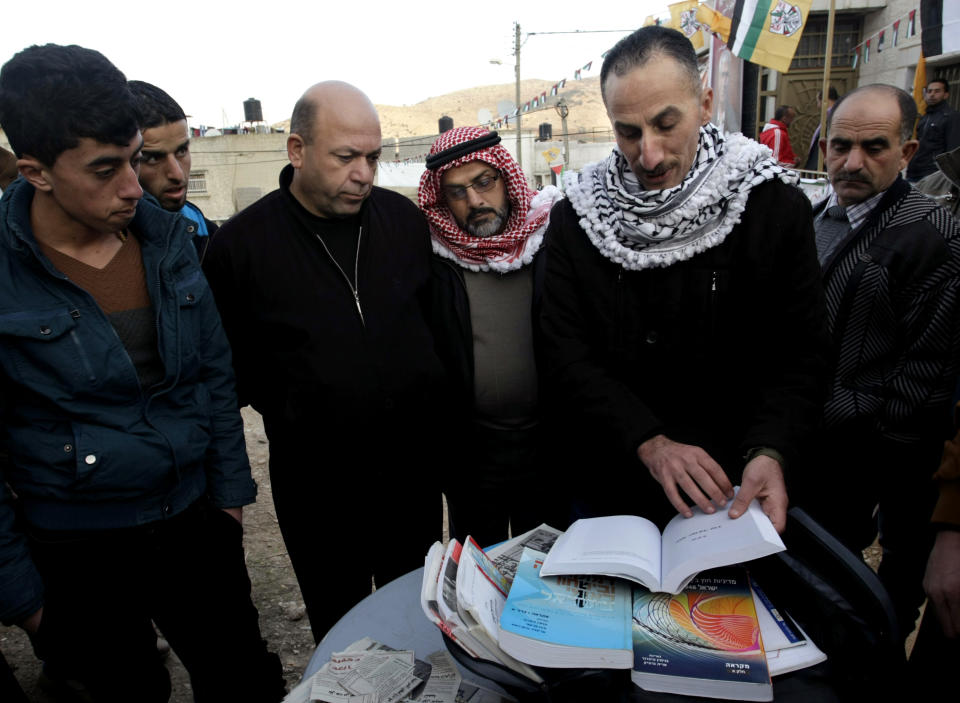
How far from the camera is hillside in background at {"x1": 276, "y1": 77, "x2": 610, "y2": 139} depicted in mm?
72812

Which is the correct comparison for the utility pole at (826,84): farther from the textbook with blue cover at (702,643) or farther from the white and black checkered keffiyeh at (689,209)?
the textbook with blue cover at (702,643)

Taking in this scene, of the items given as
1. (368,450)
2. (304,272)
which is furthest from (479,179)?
(368,450)

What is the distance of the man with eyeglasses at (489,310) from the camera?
2.31 meters

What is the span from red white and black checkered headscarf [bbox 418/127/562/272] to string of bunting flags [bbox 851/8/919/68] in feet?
39.2

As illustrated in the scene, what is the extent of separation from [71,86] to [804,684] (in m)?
1.96

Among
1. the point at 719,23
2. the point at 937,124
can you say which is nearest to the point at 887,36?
the point at 719,23

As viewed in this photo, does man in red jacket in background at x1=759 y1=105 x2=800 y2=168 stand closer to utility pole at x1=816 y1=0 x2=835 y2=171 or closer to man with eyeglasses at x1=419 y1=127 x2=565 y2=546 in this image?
utility pole at x1=816 y1=0 x2=835 y2=171

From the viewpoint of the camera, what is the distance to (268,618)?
3055mm

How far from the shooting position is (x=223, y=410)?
189 cm

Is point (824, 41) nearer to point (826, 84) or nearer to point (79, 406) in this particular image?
point (826, 84)

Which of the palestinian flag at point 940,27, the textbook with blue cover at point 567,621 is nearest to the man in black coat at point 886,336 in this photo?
the textbook with blue cover at point 567,621

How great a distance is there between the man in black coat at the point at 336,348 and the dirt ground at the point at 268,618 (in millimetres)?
731

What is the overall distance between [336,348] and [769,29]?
419 inches

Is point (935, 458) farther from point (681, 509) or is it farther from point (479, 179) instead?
point (479, 179)
